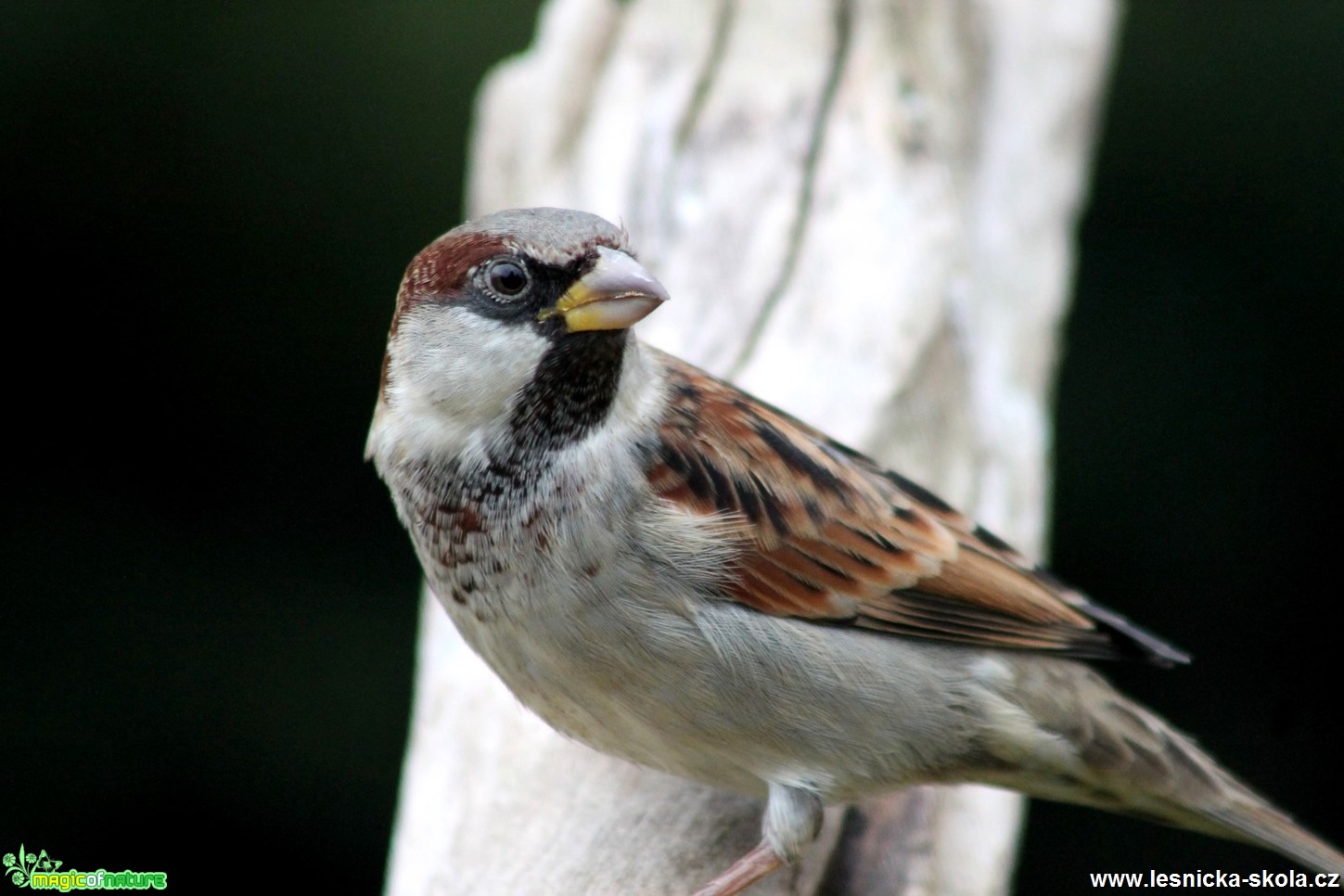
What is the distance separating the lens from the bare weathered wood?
2246 millimetres

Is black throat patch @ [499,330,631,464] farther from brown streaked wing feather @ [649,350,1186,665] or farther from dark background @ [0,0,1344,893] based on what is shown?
dark background @ [0,0,1344,893]

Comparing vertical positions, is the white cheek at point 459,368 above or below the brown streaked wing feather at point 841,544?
above

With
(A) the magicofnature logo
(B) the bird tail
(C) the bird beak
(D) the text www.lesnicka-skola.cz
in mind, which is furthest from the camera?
(D) the text www.lesnicka-skola.cz

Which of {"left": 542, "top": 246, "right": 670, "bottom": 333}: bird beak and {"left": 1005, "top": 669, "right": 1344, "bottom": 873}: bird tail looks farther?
{"left": 1005, "top": 669, "right": 1344, "bottom": 873}: bird tail

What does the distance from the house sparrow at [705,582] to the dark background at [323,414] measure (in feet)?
5.30

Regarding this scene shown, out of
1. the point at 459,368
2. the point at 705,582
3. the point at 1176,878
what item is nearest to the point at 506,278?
the point at 459,368

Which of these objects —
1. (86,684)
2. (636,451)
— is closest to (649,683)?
(636,451)

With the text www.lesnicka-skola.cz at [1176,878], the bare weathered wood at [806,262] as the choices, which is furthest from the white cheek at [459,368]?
the text www.lesnicka-skola.cz at [1176,878]

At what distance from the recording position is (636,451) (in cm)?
206

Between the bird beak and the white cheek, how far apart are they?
0.20 feet

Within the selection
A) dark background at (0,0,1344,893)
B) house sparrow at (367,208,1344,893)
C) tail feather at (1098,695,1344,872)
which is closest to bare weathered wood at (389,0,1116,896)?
house sparrow at (367,208,1344,893)

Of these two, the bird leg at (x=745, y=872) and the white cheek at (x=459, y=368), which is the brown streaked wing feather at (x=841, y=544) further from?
the bird leg at (x=745, y=872)

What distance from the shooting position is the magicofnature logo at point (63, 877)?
10.1 feet

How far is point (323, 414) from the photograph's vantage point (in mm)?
3828
